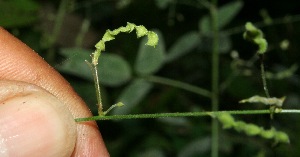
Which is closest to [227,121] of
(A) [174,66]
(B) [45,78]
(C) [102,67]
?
(B) [45,78]

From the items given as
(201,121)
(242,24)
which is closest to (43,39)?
(201,121)

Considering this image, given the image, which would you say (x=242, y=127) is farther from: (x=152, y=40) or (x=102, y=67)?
(x=102, y=67)

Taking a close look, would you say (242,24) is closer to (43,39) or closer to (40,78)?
(43,39)

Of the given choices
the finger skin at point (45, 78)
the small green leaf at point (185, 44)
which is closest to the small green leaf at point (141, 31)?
the finger skin at point (45, 78)

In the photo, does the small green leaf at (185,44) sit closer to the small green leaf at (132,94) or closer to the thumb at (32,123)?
the small green leaf at (132,94)

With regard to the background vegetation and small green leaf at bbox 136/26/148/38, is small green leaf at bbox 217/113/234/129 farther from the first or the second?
the background vegetation

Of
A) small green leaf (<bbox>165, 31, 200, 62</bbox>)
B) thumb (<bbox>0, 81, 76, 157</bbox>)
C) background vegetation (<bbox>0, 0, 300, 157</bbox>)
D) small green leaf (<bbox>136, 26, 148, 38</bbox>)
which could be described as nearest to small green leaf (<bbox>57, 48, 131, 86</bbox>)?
background vegetation (<bbox>0, 0, 300, 157</bbox>)
